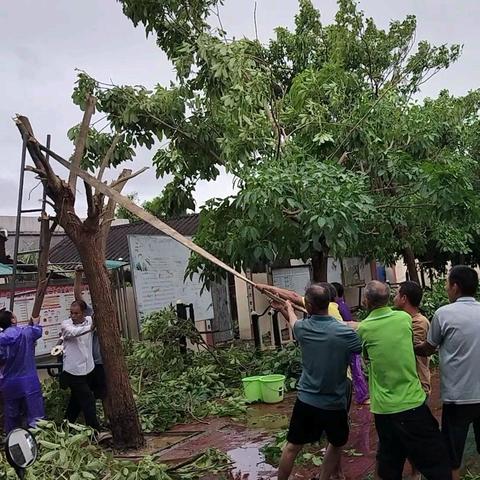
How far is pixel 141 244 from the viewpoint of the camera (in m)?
11.0

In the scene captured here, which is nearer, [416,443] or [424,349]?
[416,443]

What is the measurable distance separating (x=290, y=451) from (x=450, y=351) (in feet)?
4.61

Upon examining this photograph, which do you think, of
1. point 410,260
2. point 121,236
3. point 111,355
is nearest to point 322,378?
point 111,355

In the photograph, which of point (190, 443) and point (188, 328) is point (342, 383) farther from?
point (188, 328)

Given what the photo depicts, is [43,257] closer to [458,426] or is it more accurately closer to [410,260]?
[458,426]

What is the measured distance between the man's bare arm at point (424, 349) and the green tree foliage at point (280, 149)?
2.66m

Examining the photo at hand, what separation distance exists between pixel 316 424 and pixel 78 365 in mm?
3396

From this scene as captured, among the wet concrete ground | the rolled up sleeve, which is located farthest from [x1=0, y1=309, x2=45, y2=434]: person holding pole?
the rolled up sleeve

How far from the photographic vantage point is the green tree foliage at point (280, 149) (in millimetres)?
7219

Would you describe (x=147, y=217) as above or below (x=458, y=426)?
above

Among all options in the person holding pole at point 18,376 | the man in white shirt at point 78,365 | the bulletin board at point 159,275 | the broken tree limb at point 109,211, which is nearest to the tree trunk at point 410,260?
the bulletin board at point 159,275

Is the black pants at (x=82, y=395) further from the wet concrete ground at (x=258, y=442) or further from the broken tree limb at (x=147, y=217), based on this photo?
the broken tree limb at (x=147, y=217)

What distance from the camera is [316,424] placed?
4410 millimetres

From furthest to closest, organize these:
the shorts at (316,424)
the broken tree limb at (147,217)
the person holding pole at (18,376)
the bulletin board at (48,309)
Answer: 1. the bulletin board at (48,309)
2. the person holding pole at (18,376)
3. the broken tree limb at (147,217)
4. the shorts at (316,424)
